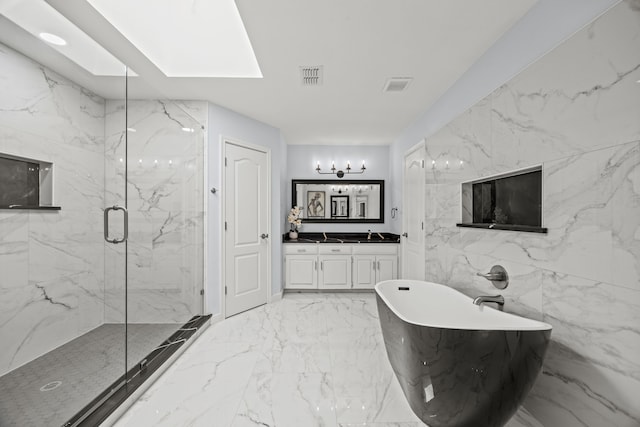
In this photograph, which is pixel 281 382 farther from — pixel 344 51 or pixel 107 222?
pixel 344 51

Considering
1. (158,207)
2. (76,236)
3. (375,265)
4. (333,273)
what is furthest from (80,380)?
(375,265)

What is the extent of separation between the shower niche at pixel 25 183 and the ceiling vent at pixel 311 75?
1.82 metres

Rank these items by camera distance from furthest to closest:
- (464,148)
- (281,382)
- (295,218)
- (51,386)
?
(295,218) < (464,148) < (281,382) < (51,386)

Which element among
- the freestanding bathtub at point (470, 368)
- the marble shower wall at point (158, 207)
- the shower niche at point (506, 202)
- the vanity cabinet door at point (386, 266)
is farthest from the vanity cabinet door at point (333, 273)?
the freestanding bathtub at point (470, 368)

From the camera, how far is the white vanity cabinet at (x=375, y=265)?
166 inches

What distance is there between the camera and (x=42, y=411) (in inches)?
55.1

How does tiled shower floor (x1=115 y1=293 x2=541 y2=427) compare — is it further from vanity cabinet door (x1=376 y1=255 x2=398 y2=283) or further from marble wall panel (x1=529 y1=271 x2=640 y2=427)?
vanity cabinet door (x1=376 y1=255 x2=398 y2=283)

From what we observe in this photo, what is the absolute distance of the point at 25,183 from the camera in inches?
54.1

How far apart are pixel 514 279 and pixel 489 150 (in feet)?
2.86

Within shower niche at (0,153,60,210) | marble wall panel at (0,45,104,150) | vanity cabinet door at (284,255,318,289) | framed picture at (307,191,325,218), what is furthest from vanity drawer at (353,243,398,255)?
shower niche at (0,153,60,210)

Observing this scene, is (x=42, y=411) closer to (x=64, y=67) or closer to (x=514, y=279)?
(x=64, y=67)

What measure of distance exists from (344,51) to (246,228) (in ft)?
7.28

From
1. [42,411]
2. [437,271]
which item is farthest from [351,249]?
[42,411]

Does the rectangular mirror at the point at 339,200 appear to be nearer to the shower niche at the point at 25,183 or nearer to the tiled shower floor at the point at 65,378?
the tiled shower floor at the point at 65,378
